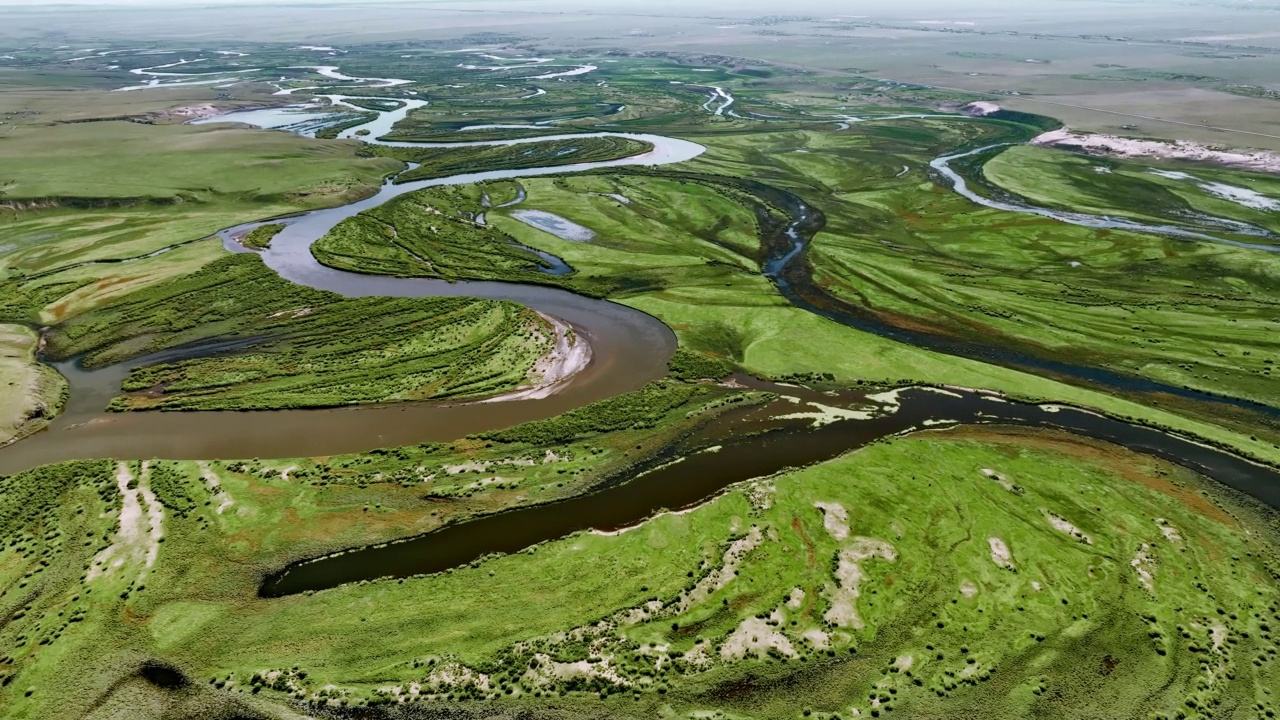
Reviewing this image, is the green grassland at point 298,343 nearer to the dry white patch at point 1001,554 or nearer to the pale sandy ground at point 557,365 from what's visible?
the pale sandy ground at point 557,365

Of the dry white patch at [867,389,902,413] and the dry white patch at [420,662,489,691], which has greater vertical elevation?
the dry white patch at [867,389,902,413]

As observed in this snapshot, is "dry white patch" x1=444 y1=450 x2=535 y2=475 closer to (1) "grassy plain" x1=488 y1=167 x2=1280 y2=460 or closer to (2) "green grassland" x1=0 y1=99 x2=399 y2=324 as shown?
(1) "grassy plain" x1=488 y1=167 x2=1280 y2=460

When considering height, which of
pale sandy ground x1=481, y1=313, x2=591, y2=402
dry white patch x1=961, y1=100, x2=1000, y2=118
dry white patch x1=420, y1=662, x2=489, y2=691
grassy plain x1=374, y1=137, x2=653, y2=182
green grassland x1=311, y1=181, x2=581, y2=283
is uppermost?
dry white patch x1=961, y1=100, x2=1000, y2=118

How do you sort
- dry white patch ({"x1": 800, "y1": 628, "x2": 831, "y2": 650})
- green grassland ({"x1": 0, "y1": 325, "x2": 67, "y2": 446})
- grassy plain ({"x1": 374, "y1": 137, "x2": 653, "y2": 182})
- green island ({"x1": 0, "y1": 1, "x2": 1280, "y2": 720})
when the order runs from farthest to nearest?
grassy plain ({"x1": 374, "y1": 137, "x2": 653, "y2": 182})
green grassland ({"x1": 0, "y1": 325, "x2": 67, "y2": 446})
dry white patch ({"x1": 800, "y1": 628, "x2": 831, "y2": 650})
green island ({"x1": 0, "y1": 1, "x2": 1280, "y2": 720})

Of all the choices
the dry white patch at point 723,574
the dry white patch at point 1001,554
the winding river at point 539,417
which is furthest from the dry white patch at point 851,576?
the winding river at point 539,417

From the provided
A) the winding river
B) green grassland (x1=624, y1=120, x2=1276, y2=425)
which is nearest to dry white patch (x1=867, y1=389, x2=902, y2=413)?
the winding river

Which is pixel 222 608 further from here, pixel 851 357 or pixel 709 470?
pixel 851 357

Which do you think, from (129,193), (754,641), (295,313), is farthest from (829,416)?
(129,193)
